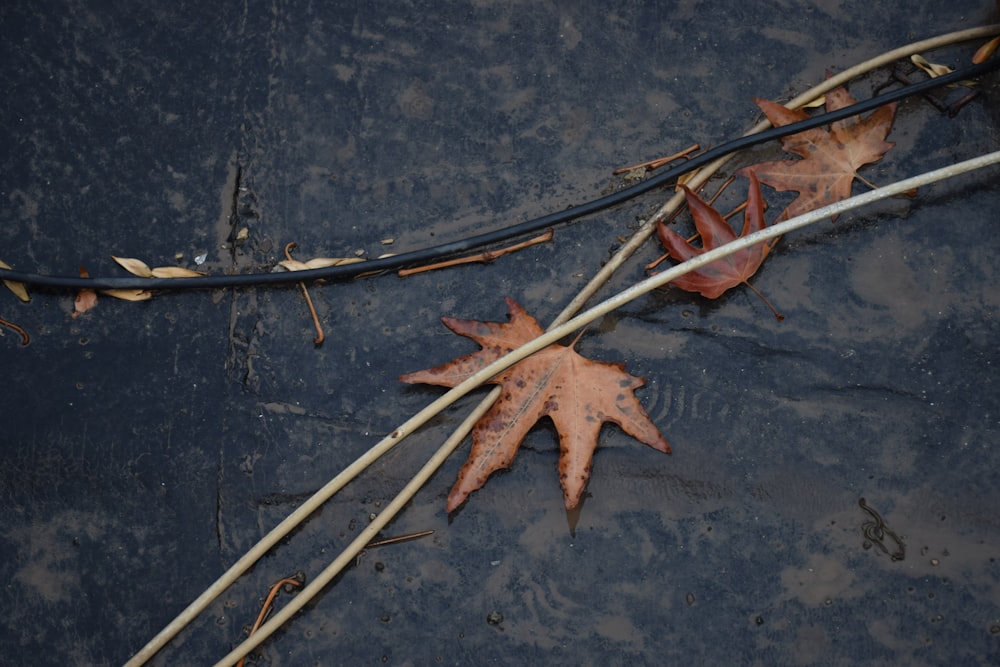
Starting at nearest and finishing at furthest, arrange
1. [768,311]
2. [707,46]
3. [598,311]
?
[598,311] → [768,311] → [707,46]

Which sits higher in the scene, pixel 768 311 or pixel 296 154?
pixel 296 154

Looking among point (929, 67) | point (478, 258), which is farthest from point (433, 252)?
→ point (929, 67)

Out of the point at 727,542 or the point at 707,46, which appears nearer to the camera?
the point at 727,542

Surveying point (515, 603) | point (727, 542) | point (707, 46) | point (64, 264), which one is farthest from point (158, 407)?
point (707, 46)

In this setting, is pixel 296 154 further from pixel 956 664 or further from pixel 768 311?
pixel 956 664

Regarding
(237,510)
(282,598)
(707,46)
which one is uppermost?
(707,46)

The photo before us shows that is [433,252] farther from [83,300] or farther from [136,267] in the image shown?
[83,300]

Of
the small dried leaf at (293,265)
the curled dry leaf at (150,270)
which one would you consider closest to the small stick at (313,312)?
the small dried leaf at (293,265)

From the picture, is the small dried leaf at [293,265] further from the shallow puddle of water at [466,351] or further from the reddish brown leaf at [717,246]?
the reddish brown leaf at [717,246]

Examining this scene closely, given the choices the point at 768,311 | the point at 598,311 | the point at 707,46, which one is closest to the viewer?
the point at 598,311
